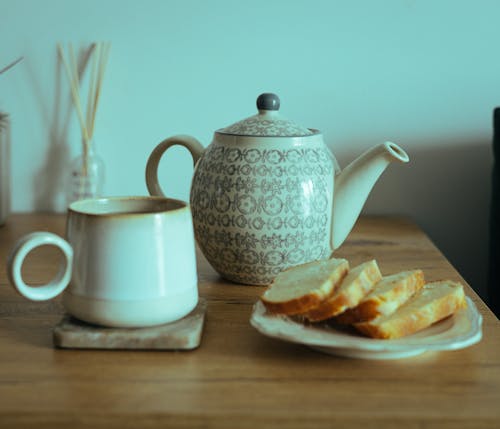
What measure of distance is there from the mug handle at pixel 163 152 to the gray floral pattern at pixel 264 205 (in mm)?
54

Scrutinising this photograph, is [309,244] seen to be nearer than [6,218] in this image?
Yes

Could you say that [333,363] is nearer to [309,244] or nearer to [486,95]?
[309,244]

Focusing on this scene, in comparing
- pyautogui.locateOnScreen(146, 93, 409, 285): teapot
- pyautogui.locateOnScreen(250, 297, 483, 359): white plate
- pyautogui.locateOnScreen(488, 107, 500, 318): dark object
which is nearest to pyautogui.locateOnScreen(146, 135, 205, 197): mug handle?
pyautogui.locateOnScreen(146, 93, 409, 285): teapot

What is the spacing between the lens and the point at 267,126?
723 millimetres

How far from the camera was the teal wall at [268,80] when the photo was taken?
1070 mm

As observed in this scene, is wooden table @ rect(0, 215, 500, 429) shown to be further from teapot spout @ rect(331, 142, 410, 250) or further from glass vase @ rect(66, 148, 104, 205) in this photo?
glass vase @ rect(66, 148, 104, 205)

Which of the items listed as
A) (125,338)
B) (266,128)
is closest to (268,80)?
(266,128)

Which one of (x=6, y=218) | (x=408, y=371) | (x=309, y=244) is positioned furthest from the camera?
(x=6, y=218)

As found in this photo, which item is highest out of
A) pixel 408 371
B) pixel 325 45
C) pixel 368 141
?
pixel 325 45

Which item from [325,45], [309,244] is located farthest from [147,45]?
[309,244]

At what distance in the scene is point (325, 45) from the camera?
108 centimetres

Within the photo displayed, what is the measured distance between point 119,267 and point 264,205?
19 centimetres

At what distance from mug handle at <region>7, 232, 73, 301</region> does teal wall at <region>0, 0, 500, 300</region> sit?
0.56 metres

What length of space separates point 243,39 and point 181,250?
58 cm
